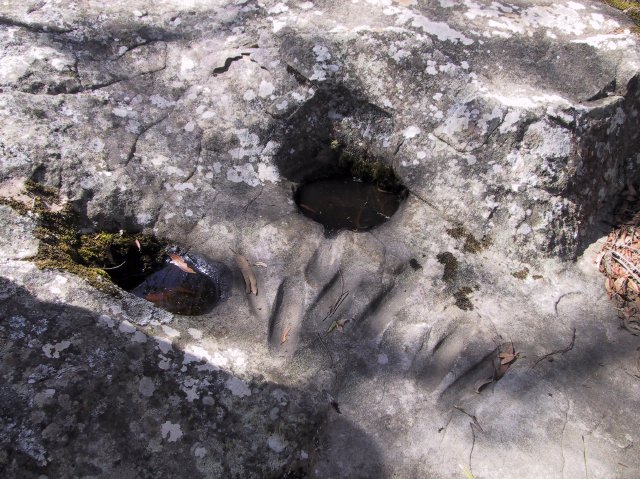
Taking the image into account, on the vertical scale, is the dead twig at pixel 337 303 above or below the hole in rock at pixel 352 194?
below

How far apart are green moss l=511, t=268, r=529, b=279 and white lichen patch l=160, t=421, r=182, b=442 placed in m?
1.91

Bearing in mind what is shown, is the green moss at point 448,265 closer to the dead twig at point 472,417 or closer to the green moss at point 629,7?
the dead twig at point 472,417

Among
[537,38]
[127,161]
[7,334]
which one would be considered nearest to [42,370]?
[7,334]

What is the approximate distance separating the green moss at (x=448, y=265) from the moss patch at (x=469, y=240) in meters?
0.11

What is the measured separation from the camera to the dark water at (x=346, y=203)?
3.11 meters

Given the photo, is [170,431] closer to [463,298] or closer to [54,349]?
[54,349]

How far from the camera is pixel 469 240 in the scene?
296 cm

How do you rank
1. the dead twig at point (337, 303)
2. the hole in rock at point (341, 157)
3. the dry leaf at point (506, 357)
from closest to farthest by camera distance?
the dry leaf at point (506, 357)
the dead twig at point (337, 303)
the hole in rock at point (341, 157)

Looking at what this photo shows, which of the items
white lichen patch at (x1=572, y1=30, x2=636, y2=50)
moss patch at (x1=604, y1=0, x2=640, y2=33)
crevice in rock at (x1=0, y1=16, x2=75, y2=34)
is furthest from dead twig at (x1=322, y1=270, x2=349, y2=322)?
moss patch at (x1=604, y1=0, x2=640, y2=33)

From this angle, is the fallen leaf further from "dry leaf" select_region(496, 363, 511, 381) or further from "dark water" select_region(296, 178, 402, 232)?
"dark water" select_region(296, 178, 402, 232)

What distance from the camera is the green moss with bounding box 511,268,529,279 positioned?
2.85m

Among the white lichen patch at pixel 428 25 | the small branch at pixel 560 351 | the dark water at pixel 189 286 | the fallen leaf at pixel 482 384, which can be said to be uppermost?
the white lichen patch at pixel 428 25

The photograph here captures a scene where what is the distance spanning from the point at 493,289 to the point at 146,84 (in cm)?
244

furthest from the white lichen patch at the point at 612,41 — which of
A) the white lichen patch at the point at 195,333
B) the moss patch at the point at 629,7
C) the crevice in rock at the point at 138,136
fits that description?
the white lichen patch at the point at 195,333
